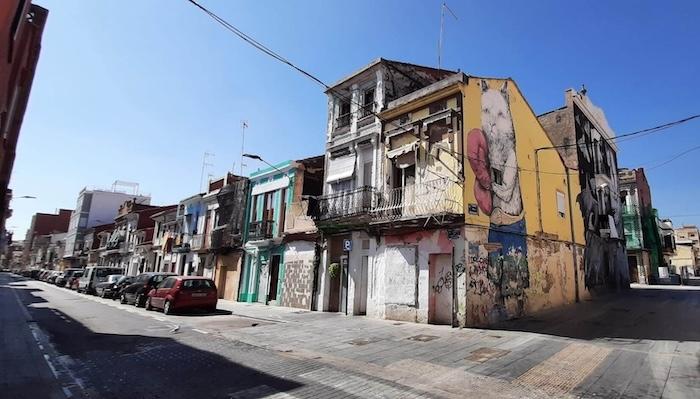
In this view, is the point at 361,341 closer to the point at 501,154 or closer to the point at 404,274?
the point at 404,274

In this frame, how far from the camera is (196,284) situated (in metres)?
15.9

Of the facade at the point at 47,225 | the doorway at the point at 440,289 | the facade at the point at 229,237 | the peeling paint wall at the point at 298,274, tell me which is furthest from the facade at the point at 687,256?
the facade at the point at 47,225

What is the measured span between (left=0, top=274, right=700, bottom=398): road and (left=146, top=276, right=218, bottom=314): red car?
7.20ft

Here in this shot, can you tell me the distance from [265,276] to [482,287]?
40.9ft

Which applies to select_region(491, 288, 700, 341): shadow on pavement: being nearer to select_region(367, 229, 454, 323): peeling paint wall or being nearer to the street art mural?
select_region(367, 229, 454, 323): peeling paint wall

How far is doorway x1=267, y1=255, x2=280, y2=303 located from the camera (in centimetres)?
2014

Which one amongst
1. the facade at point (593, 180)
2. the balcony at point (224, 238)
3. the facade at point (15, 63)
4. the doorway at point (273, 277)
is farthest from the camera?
the balcony at point (224, 238)

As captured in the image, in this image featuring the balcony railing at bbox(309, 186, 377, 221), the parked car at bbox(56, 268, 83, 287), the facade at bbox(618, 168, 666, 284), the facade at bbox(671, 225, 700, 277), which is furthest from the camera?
the facade at bbox(671, 225, 700, 277)

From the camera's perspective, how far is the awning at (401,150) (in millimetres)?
14484

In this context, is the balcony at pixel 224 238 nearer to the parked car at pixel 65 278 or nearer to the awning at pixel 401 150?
the awning at pixel 401 150

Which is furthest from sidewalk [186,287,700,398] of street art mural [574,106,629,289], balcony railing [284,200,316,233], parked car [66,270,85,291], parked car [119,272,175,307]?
parked car [66,270,85,291]

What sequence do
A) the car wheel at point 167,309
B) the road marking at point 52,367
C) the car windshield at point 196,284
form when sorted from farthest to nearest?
the car windshield at point 196,284, the car wheel at point 167,309, the road marking at point 52,367

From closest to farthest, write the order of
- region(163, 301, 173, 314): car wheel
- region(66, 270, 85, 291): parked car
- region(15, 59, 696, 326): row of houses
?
region(15, 59, 696, 326): row of houses → region(163, 301, 173, 314): car wheel → region(66, 270, 85, 291): parked car

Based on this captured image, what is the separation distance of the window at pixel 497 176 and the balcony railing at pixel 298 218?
8.63m
